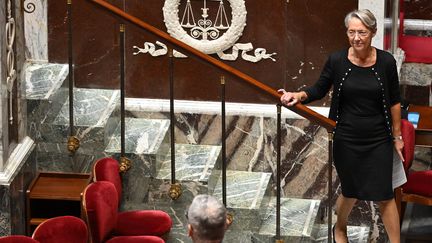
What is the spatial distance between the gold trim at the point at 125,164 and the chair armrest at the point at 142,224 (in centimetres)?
31

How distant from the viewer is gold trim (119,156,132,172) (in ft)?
25.5

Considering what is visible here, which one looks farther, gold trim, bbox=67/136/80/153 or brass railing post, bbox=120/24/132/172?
gold trim, bbox=67/136/80/153

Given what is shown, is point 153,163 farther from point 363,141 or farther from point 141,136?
point 363,141

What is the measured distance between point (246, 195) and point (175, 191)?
47cm

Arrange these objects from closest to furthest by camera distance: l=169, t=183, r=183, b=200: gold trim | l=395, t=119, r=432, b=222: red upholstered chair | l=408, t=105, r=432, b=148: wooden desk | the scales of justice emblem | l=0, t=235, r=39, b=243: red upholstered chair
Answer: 1. l=0, t=235, r=39, b=243: red upholstered chair
2. l=169, t=183, r=183, b=200: gold trim
3. the scales of justice emblem
4. l=395, t=119, r=432, b=222: red upholstered chair
5. l=408, t=105, r=432, b=148: wooden desk

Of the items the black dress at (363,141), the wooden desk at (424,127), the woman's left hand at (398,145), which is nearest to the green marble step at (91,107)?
the black dress at (363,141)

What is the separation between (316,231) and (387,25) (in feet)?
5.69

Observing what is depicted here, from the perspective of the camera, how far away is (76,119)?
8.07 meters

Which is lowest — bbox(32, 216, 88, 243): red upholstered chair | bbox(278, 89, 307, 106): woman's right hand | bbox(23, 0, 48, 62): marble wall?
bbox(32, 216, 88, 243): red upholstered chair

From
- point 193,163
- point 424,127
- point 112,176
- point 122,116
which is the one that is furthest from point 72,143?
point 424,127

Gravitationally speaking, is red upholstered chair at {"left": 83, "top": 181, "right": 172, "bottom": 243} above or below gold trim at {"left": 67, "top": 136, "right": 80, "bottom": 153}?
below

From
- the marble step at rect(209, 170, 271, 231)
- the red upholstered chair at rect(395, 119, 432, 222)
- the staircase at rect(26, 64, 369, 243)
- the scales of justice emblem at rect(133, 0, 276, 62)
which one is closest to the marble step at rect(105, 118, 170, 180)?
the staircase at rect(26, 64, 369, 243)

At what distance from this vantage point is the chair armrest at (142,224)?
7492 mm

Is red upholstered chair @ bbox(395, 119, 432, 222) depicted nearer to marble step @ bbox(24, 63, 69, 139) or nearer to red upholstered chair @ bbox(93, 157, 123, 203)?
red upholstered chair @ bbox(93, 157, 123, 203)
